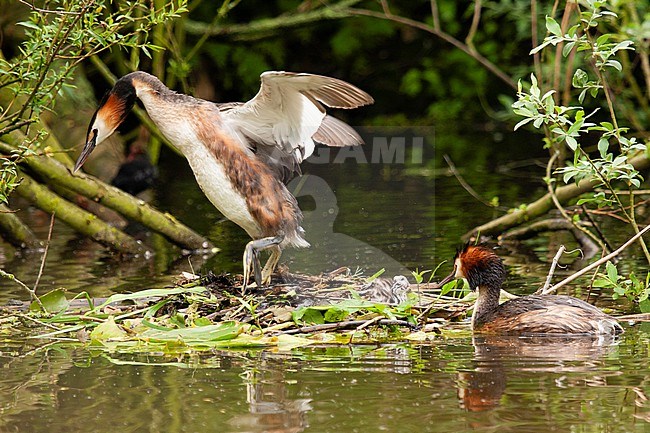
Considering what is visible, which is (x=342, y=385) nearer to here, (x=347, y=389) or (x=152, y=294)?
(x=347, y=389)

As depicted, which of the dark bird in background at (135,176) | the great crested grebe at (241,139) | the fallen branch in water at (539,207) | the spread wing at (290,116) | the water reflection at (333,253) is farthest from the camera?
the dark bird in background at (135,176)

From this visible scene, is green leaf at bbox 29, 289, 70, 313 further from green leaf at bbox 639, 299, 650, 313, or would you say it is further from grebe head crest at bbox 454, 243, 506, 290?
green leaf at bbox 639, 299, 650, 313

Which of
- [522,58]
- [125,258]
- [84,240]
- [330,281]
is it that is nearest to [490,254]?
[330,281]

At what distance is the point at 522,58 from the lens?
2095 cm

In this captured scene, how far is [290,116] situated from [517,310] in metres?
1.76

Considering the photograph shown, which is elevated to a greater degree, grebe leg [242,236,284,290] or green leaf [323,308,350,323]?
grebe leg [242,236,284,290]

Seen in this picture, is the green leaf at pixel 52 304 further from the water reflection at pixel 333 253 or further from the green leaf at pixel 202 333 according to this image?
the water reflection at pixel 333 253

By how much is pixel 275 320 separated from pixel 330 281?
2.37ft

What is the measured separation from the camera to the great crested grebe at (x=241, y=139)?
254 inches

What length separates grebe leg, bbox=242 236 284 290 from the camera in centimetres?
629

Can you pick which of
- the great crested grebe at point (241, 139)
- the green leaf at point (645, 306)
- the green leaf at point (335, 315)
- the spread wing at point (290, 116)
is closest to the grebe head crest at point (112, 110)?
the great crested grebe at point (241, 139)

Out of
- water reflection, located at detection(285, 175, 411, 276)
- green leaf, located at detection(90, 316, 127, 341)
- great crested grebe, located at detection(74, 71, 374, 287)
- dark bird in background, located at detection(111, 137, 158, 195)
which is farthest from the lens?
dark bird in background, located at detection(111, 137, 158, 195)

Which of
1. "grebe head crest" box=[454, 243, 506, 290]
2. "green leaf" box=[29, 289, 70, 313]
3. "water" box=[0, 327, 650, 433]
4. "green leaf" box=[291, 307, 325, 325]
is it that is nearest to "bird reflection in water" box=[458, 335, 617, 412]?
"water" box=[0, 327, 650, 433]

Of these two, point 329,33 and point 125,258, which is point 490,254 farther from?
point 329,33
